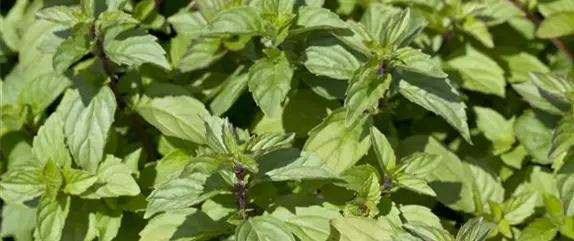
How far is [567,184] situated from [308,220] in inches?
36.6

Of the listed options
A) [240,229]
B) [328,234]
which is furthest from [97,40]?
[328,234]

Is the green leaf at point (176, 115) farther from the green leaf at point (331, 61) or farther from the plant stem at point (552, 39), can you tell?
the plant stem at point (552, 39)

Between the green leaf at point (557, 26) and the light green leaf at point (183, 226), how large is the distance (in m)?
Answer: 1.57

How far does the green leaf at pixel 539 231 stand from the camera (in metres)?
2.69

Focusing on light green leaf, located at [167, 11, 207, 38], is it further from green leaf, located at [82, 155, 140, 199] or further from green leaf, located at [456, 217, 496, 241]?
green leaf, located at [456, 217, 496, 241]

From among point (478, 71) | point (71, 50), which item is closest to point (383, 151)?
point (478, 71)

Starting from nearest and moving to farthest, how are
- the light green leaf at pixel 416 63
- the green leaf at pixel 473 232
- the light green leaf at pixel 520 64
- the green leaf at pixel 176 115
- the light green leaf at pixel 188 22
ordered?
the green leaf at pixel 473 232 < the light green leaf at pixel 416 63 < the green leaf at pixel 176 115 < the light green leaf at pixel 188 22 < the light green leaf at pixel 520 64

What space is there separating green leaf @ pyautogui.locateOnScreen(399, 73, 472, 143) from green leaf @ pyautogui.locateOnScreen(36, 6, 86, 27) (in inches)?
45.1

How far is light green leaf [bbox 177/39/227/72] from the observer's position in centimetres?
281

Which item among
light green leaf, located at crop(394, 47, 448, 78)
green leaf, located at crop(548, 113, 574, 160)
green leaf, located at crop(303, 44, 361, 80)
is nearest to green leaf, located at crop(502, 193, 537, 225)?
green leaf, located at crop(548, 113, 574, 160)

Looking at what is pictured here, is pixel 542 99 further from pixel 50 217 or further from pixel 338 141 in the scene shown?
pixel 50 217

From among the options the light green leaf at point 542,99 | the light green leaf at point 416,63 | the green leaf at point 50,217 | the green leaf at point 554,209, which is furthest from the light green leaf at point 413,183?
the green leaf at point 50,217

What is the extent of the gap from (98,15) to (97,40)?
0.22m

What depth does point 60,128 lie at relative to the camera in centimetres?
265
